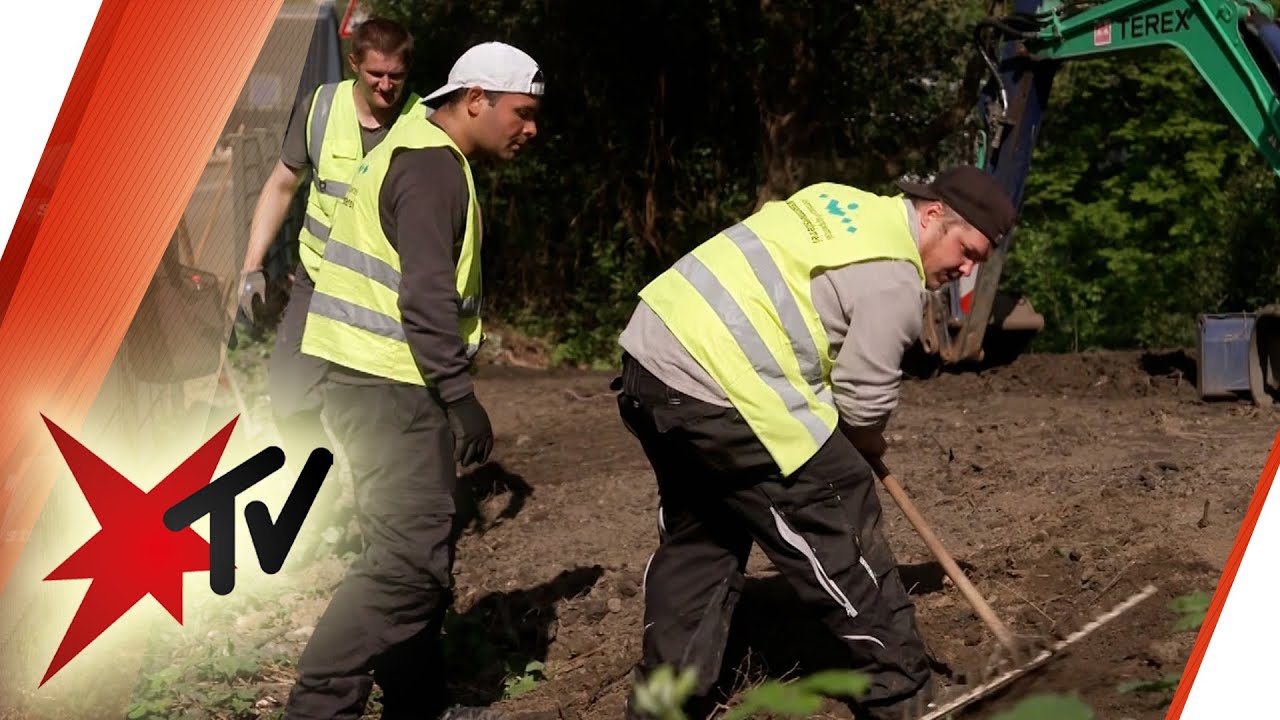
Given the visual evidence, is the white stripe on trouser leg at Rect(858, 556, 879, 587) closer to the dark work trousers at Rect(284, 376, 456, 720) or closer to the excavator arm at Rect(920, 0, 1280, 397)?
the dark work trousers at Rect(284, 376, 456, 720)

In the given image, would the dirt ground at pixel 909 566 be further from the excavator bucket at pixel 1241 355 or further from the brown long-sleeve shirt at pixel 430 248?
the brown long-sleeve shirt at pixel 430 248

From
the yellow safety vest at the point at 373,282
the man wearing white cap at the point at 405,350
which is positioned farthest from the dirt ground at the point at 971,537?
the yellow safety vest at the point at 373,282

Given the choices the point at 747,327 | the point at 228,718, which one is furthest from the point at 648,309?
the point at 228,718

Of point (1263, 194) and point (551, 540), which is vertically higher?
point (1263, 194)

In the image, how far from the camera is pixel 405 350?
3801mm

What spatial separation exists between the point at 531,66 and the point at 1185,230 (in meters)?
7.38

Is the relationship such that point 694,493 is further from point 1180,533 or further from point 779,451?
point 1180,533

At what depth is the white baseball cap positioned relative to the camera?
3707 millimetres

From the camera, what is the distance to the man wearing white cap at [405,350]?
12.1 feet

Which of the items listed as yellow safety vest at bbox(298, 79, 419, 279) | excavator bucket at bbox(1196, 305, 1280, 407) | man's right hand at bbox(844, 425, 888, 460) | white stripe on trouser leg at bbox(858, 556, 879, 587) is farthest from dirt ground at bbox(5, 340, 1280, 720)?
yellow safety vest at bbox(298, 79, 419, 279)

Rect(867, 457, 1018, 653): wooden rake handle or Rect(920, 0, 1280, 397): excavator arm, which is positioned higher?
Rect(920, 0, 1280, 397): excavator arm

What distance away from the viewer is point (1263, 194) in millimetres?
9219

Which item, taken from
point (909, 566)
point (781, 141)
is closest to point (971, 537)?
point (909, 566)

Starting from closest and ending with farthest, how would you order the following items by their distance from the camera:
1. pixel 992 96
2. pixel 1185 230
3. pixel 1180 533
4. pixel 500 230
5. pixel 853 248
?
pixel 853 248
pixel 1180 533
pixel 992 96
pixel 1185 230
pixel 500 230
